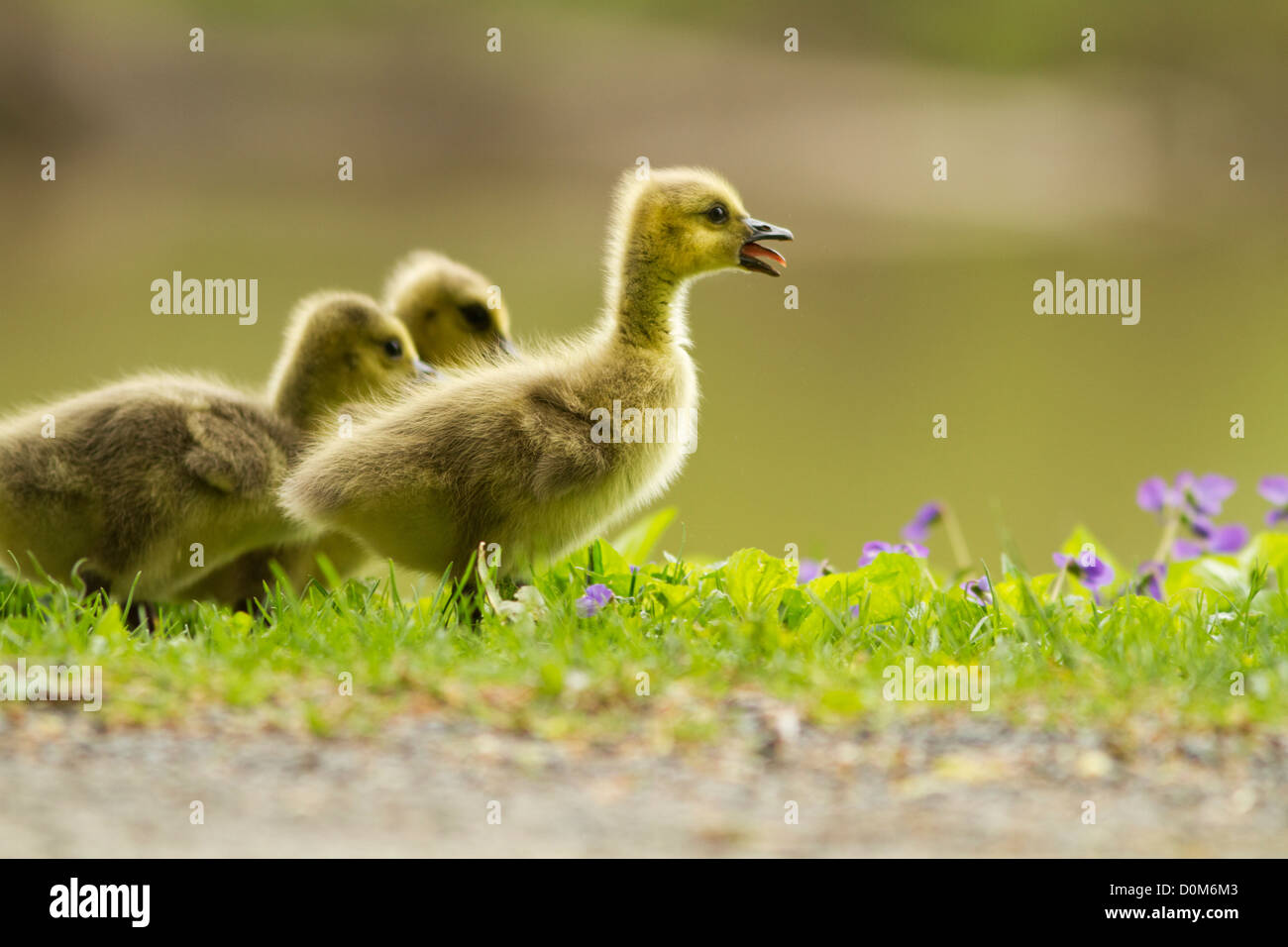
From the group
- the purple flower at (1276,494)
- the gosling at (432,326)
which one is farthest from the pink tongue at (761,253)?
the purple flower at (1276,494)

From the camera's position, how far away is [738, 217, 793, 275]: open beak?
16.5 feet

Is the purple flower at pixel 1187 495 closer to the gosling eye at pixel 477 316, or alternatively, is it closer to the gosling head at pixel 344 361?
the gosling eye at pixel 477 316

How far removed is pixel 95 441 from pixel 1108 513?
6146 millimetres

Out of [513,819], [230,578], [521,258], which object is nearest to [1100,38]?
[521,258]

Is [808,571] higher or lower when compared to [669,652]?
higher

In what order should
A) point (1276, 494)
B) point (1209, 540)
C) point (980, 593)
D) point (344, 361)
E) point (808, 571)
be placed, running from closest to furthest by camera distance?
point (980, 593) < point (344, 361) < point (808, 571) < point (1276, 494) < point (1209, 540)

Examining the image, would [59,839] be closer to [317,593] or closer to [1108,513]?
[317,593]

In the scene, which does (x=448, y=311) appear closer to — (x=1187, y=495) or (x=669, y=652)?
(x=669, y=652)

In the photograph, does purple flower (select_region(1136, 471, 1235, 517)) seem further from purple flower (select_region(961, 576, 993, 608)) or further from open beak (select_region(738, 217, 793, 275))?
open beak (select_region(738, 217, 793, 275))

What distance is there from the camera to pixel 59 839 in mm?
2742

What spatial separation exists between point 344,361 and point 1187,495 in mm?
3106

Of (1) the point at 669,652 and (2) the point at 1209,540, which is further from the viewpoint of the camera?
(2) the point at 1209,540

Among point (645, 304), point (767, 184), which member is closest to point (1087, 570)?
point (645, 304)

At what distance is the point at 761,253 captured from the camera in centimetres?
506
